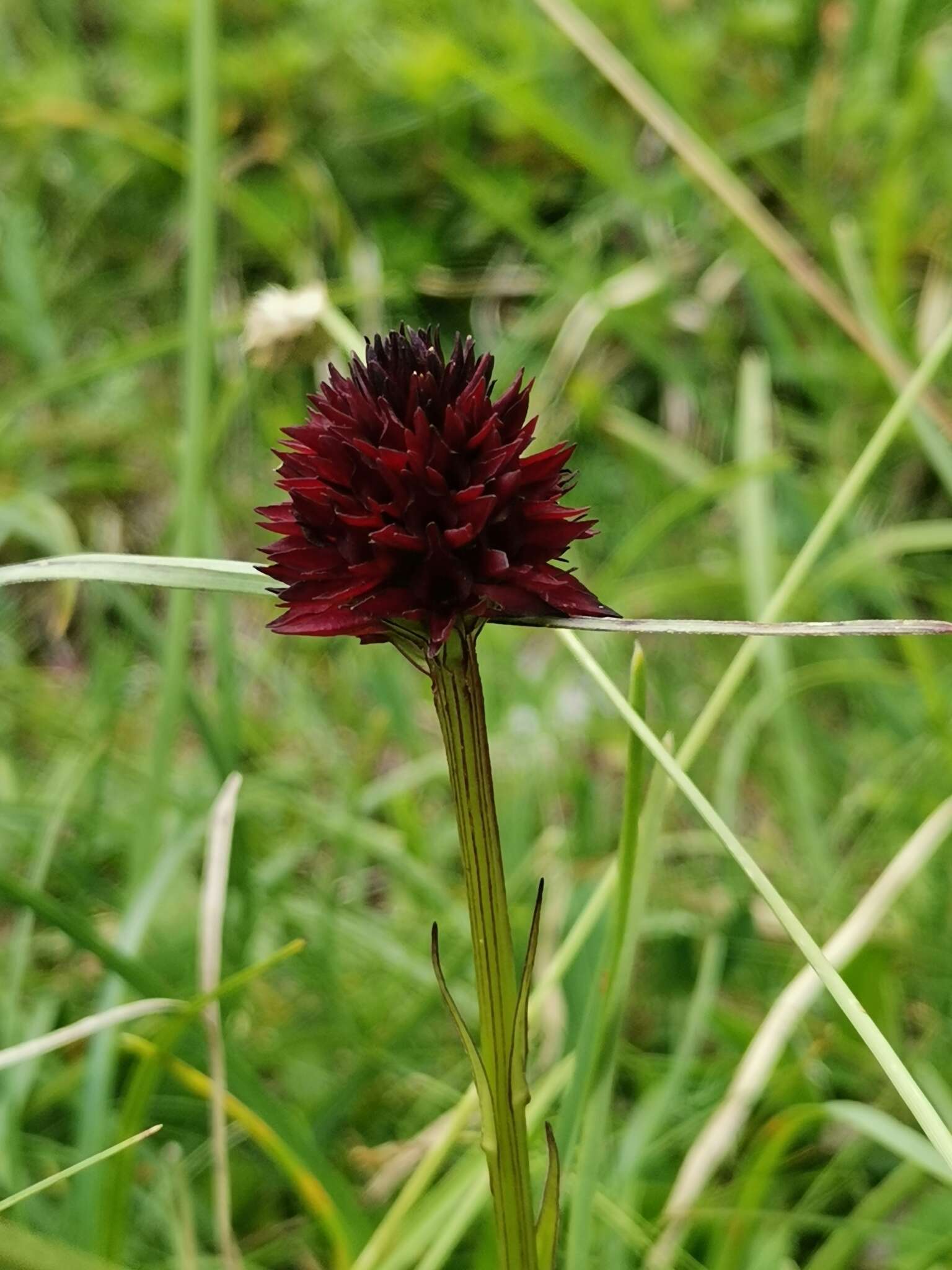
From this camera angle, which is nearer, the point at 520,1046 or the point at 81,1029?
the point at 520,1046

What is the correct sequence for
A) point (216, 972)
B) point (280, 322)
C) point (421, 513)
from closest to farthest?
point (421, 513), point (216, 972), point (280, 322)

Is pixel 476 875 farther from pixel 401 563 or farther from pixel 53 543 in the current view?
pixel 53 543

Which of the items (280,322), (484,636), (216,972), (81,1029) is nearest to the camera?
(81,1029)

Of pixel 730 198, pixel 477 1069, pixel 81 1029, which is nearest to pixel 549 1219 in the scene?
pixel 477 1069

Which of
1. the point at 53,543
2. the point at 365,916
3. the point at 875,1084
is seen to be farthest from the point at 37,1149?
the point at 875,1084

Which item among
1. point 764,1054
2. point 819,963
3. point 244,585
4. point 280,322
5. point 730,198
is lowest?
point 764,1054

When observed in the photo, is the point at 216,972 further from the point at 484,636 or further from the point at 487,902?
the point at 484,636
